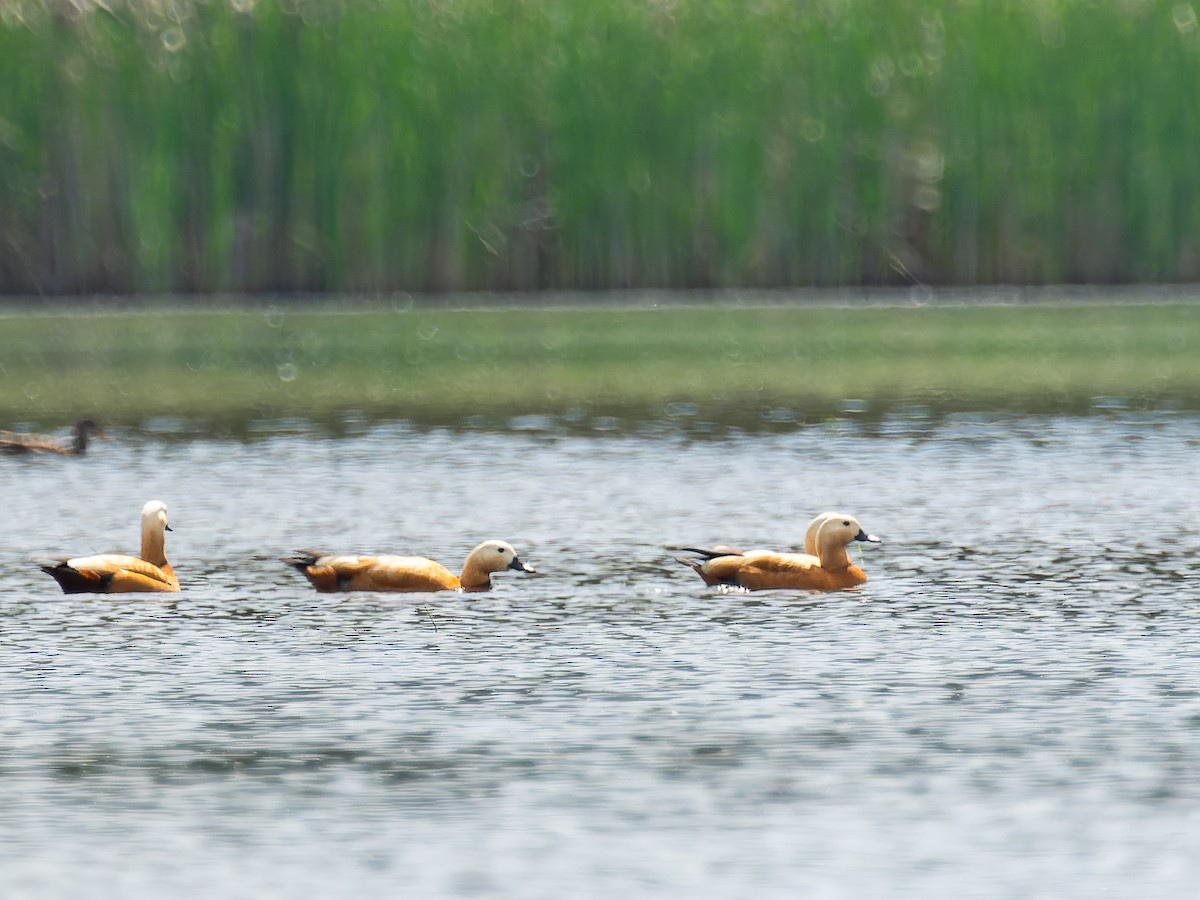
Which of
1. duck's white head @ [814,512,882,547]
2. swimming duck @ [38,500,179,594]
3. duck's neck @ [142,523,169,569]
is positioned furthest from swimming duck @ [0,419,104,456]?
duck's white head @ [814,512,882,547]

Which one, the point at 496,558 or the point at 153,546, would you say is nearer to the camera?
the point at 496,558

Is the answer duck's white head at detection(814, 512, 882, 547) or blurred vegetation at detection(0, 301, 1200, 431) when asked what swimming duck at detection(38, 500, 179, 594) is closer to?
duck's white head at detection(814, 512, 882, 547)

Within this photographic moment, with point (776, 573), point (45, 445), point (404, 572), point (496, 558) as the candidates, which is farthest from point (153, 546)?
point (45, 445)

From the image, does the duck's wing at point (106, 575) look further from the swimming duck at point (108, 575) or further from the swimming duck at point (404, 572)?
the swimming duck at point (404, 572)

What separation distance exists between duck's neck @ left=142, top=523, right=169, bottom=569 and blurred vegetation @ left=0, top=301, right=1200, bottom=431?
8.95 m

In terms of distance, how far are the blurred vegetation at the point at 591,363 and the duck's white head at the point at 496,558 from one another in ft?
29.7

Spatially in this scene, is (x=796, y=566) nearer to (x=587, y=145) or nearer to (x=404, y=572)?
(x=404, y=572)

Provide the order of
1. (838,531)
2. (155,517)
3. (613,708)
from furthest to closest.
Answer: (155,517) < (838,531) < (613,708)

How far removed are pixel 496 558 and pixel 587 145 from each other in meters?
21.3

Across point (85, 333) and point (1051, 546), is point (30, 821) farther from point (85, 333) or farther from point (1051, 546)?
point (85, 333)

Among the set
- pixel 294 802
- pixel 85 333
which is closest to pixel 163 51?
pixel 85 333

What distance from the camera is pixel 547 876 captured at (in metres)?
7.26

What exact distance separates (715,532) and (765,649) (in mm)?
3998

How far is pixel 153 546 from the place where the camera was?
492 inches
